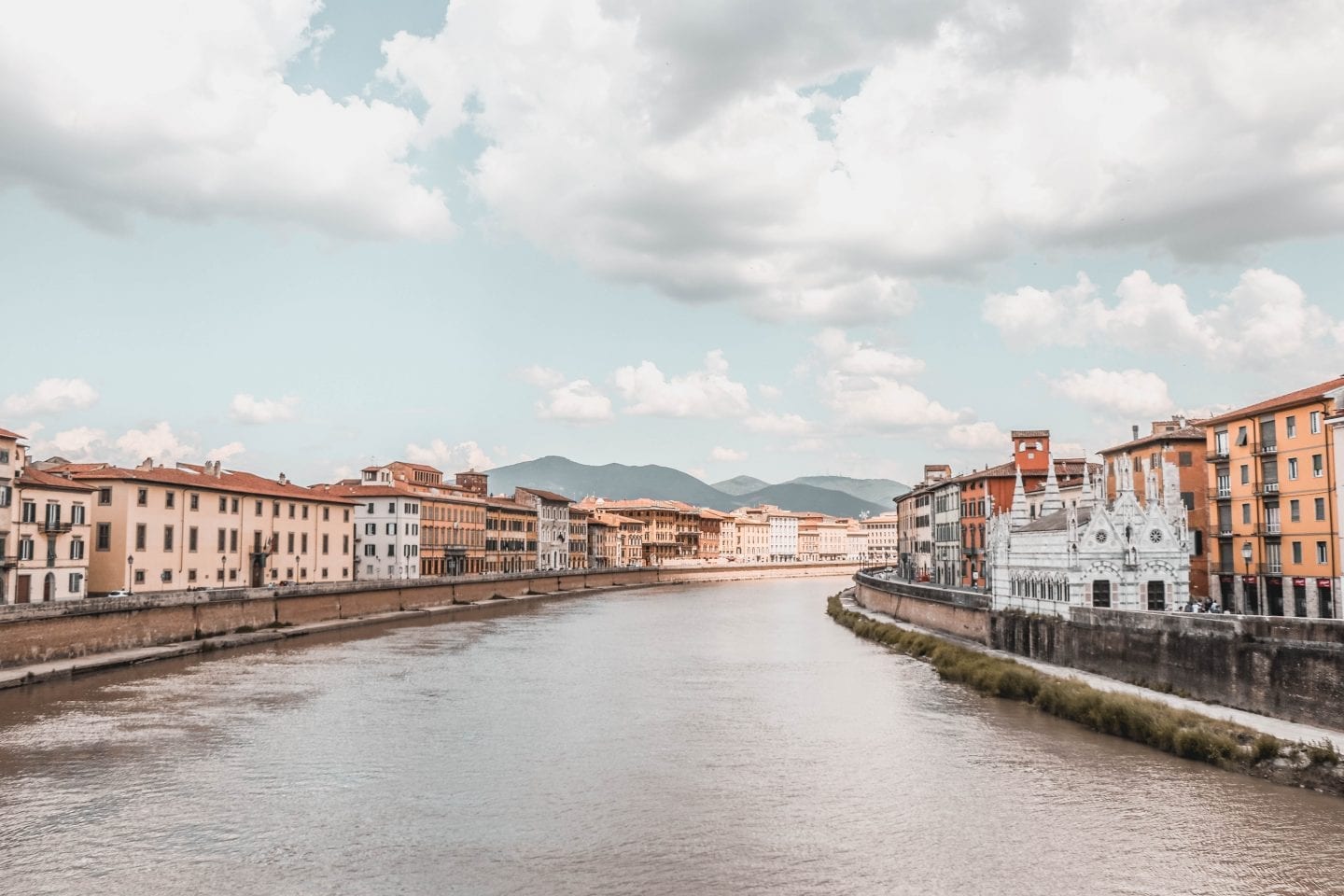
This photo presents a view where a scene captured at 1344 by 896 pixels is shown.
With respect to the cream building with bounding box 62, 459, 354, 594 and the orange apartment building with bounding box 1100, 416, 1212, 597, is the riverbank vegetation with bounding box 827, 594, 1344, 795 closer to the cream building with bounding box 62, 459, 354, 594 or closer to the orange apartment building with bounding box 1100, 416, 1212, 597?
the orange apartment building with bounding box 1100, 416, 1212, 597

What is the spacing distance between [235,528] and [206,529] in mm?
2983

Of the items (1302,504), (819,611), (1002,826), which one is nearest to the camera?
(1002,826)

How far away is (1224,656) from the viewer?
1114 inches

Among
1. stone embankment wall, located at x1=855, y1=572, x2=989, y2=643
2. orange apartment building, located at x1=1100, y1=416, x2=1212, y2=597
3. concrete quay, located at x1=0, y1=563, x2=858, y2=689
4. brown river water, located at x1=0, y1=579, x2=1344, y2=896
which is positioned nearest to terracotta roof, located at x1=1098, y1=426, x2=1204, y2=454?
orange apartment building, located at x1=1100, y1=416, x2=1212, y2=597

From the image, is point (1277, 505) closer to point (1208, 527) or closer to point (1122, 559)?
point (1208, 527)

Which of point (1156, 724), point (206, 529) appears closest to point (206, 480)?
point (206, 529)

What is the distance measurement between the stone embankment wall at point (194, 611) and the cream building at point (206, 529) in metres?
4.35

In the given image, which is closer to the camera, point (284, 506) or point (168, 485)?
point (168, 485)

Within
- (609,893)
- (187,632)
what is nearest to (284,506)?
(187,632)

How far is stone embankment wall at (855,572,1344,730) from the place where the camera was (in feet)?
81.9

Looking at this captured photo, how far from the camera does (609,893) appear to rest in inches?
659

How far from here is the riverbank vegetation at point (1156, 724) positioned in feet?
72.1

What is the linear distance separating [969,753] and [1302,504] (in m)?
25.7

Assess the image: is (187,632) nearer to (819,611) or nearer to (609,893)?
(609,893)
